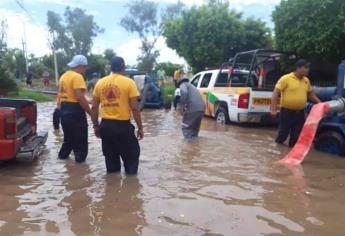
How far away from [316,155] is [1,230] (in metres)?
5.78

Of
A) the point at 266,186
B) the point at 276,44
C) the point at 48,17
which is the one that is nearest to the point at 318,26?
the point at 276,44

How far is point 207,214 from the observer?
5.12m

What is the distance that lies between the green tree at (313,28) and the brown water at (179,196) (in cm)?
381

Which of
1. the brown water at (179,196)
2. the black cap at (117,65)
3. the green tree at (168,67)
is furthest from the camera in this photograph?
the green tree at (168,67)

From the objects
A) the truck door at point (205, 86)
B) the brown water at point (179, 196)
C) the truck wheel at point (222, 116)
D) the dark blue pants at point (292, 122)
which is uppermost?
the truck door at point (205, 86)

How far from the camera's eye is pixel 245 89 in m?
12.4

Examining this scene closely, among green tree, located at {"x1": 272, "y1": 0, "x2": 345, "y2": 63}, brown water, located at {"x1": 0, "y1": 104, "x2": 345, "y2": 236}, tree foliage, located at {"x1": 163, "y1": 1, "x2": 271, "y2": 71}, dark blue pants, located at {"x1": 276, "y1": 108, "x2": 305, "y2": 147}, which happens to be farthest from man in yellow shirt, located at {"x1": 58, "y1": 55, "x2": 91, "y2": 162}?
tree foliage, located at {"x1": 163, "y1": 1, "x2": 271, "y2": 71}

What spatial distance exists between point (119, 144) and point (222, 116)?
291 inches

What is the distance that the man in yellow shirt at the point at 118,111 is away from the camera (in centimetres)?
647

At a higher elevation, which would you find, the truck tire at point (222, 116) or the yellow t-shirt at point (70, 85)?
the yellow t-shirt at point (70, 85)

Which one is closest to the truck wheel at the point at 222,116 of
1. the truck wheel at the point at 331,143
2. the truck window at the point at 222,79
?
the truck window at the point at 222,79

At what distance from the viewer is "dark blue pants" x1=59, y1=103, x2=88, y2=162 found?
7.63 meters

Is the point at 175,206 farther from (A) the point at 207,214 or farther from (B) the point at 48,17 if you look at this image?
(B) the point at 48,17

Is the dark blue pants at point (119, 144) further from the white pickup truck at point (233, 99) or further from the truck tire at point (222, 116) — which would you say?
the truck tire at point (222, 116)
